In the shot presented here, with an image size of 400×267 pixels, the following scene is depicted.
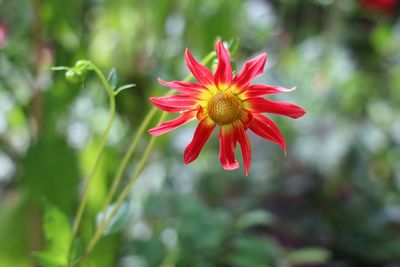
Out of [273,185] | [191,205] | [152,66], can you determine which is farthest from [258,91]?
[273,185]

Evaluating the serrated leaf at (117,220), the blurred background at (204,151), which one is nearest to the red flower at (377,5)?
the blurred background at (204,151)

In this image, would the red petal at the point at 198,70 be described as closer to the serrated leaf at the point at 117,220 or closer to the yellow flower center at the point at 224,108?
the yellow flower center at the point at 224,108

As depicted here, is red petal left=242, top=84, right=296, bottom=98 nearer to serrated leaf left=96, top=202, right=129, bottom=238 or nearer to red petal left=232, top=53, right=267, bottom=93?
red petal left=232, top=53, right=267, bottom=93

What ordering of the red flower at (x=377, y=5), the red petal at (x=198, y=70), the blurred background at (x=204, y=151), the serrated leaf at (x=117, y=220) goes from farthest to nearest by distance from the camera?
the red flower at (x=377, y=5) < the blurred background at (x=204, y=151) < the serrated leaf at (x=117, y=220) < the red petal at (x=198, y=70)

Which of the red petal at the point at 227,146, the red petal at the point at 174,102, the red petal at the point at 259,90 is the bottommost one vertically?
the red petal at the point at 227,146

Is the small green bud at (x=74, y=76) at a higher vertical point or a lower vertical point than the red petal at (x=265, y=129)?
higher

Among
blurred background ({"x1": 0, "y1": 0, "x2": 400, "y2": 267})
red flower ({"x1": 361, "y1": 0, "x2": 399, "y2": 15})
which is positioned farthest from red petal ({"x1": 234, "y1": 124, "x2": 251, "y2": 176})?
red flower ({"x1": 361, "y1": 0, "x2": 399, "y2": 15})

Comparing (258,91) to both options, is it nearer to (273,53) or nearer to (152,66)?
(152,66)
